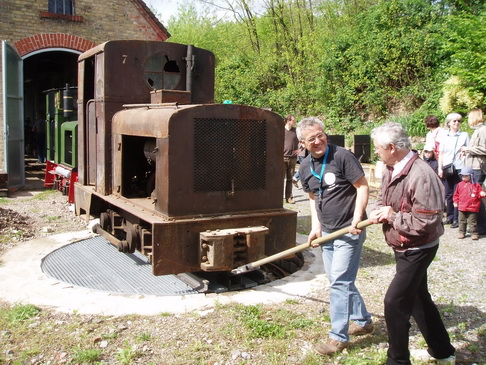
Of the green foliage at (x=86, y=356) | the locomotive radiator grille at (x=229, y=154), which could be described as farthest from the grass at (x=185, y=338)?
the locomotive radiator grille at (x=229, y=154)

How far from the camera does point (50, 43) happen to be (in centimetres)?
1328

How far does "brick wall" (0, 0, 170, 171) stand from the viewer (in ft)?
41.3

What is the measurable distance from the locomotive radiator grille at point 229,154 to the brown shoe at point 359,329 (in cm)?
177

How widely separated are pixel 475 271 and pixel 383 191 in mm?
3194

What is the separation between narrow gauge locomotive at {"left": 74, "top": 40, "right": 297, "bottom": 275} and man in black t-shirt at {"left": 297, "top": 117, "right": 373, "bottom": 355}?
1.03 metres

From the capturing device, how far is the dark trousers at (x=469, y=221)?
7711 mm

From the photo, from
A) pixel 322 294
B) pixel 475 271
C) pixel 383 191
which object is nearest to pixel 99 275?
pixel 322 294

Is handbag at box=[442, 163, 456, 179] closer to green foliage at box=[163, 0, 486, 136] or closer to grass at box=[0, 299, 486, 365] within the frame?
grass at box=[0, 299, 486, 365]

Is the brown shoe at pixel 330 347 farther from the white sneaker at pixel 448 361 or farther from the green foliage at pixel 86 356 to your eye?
the green foliage at pixel 86 356

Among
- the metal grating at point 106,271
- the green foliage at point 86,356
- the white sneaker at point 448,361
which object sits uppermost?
the white sneaker at point 448,361

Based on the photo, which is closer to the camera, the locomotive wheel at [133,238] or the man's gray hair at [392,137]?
the man's gray hair at [392,137]

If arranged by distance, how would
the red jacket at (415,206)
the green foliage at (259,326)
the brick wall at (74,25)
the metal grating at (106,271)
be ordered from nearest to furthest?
the red jacket at (415,206) → the green foliage at (259,326) → the metal grating at (106,271) → the brick wall at (74,25)

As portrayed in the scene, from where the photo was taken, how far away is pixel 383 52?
1981 centimetres

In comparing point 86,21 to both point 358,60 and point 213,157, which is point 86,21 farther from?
point 358,60
